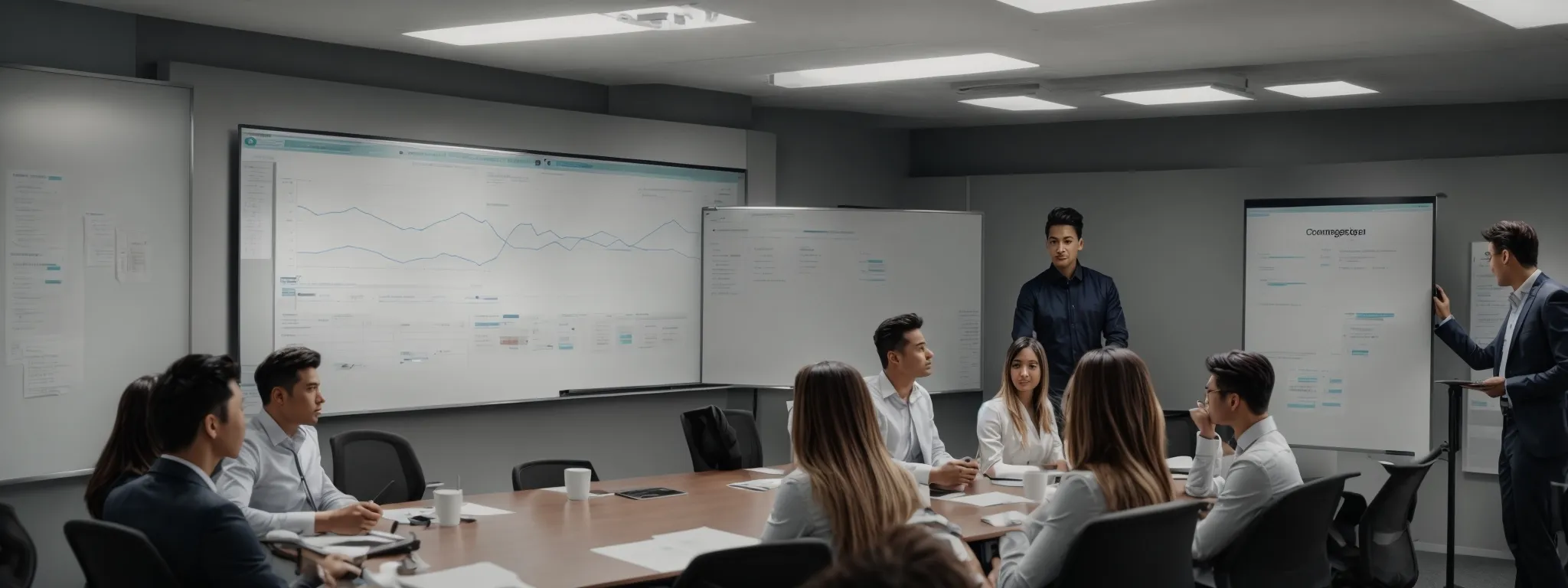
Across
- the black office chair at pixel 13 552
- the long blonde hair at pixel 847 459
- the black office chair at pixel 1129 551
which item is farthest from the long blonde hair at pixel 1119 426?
the black office chair at pixel 13 552

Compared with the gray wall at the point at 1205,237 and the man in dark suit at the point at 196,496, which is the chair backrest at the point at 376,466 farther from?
the gray wall at the point at 1205,237

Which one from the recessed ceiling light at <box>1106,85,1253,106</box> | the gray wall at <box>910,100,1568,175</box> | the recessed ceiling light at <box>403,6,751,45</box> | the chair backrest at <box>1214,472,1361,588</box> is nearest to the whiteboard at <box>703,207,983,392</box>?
the recessed ceiling light at <box>1106,85,1253,106</box>

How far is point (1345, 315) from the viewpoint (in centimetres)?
736

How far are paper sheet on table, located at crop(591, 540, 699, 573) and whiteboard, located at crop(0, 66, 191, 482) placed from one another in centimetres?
277

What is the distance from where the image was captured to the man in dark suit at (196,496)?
2.80 metres

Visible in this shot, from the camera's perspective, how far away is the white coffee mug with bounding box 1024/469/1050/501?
4.23 meters

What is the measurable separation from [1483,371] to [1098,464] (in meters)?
5.00

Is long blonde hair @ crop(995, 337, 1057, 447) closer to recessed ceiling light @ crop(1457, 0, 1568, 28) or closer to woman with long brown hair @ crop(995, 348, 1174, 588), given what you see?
woman with long brown hair @ crop(995, 348, 1174, 588)

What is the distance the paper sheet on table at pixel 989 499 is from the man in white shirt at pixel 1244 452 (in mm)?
688

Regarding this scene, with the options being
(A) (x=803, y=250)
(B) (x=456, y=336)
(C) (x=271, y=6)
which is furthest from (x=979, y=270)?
(C) (x=271, y=6)

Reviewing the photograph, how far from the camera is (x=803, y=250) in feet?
24.5

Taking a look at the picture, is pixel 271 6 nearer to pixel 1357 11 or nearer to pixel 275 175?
pixel 275 175

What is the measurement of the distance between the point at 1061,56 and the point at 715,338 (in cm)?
260

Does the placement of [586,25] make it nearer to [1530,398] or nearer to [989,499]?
[989,499]
